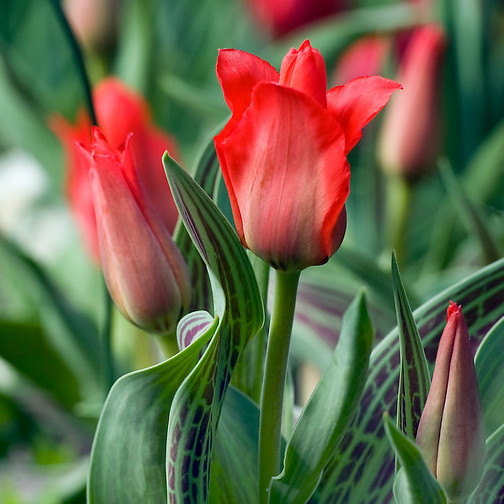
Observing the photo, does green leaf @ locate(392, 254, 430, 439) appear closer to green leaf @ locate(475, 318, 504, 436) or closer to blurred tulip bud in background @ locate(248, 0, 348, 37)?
green leaf @ locate(475, 318, 504, 436)

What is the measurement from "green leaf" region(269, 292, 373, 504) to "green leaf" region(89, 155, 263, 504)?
22 mm

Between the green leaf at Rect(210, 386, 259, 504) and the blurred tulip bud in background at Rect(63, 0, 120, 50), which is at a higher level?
the blurred tulip bud in background at Rect(63, 0, 120, 50)

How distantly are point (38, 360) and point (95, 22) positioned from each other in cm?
25

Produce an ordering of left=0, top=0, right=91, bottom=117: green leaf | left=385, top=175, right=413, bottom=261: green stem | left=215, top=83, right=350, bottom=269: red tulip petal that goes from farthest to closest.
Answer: left=0, top=0, right=91, bottom=117: green leaf, left=385, top=175, right=413, bottom=261: green stem, left=215, top=83, right=350, bottom=269: red tulip petal

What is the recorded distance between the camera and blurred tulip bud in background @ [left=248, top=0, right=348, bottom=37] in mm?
714

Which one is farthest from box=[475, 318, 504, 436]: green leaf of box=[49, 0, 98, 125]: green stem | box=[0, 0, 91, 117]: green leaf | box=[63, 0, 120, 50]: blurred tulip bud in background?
box=[0, 0, 91, 117]: green leaf

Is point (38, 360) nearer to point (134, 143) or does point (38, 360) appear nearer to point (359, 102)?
point (134, 143)

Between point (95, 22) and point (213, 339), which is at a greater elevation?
point (95, 22)

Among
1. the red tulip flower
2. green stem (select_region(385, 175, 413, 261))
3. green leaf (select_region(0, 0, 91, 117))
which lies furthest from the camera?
green leaf (select_region(0, 0, 91, 117))

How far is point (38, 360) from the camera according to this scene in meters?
0.53

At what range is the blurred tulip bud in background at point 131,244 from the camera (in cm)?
19

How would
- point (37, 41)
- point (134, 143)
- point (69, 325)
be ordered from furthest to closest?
point (37, 41), point (69, 325), point (134, 143)

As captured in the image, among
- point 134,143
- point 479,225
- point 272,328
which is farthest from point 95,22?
point 272,328

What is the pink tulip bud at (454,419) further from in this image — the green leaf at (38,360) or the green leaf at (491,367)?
the green leaf at (38,360)
